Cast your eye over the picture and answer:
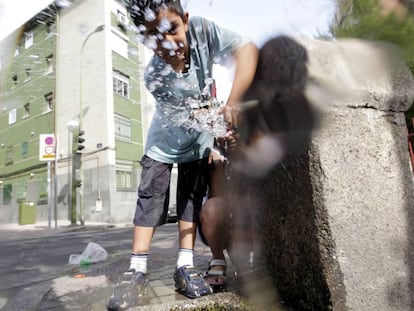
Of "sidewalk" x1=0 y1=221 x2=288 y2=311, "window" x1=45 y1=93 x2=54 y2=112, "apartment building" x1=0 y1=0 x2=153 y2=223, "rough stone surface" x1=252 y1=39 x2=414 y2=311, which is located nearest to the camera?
"rough stone surface" x1=252 y1=39 x2=414 y2=311

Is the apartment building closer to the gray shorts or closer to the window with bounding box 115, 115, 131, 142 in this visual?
the window with bounding box 115, 115, 131, 142

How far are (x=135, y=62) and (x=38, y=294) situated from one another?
165 centimetres

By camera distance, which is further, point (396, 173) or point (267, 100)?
point (267, 100)

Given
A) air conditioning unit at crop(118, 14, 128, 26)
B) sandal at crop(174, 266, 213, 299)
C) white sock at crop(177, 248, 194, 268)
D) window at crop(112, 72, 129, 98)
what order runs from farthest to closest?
window at crop(112, 72, 129, 98)
white sock at crop(177, 248, 194, 268)
air conditioning unit at crop(118, 14, 128, 26)
sandal at crop(174, 266, 213, 299)

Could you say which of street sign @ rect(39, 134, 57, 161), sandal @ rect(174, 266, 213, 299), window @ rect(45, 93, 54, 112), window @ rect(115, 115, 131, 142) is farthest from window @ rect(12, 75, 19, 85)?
sandal @ rect(174, 266, 213, 299)

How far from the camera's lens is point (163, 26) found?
153 centimetres

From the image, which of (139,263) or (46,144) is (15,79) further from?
(139,263)

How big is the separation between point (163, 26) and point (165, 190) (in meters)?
0.84

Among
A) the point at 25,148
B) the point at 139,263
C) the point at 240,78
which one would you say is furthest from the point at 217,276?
the point at 25,148

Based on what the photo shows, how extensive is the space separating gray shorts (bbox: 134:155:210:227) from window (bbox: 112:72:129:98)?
1.58ft

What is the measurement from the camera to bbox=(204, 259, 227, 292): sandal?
173 cm

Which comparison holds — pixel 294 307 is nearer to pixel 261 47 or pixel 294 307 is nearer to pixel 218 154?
pixel 218 154

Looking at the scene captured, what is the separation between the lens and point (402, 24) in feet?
3.61

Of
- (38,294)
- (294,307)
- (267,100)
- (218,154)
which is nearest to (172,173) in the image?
(218,154)
